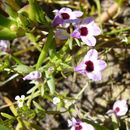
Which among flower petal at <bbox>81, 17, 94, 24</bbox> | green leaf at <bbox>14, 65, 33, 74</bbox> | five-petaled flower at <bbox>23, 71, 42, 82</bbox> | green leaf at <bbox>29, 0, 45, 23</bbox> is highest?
green leaf at <bbox>29, 0, 45, 23</bbox>

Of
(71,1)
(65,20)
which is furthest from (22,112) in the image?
(71,1)

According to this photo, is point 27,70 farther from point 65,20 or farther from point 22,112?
point 65,20

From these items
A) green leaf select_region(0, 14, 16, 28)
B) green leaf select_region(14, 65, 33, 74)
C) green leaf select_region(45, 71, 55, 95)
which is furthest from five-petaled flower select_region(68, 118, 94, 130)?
green leaf select_region(0, 14, 16, 28)

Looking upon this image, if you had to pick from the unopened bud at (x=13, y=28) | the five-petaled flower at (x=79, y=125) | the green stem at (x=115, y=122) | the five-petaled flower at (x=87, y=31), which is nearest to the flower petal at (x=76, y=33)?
Result: the five-petaled flower at (x=87, y=31)

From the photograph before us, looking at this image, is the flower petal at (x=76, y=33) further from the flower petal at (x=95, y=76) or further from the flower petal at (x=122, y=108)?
the flower petal at (x=122, y=108)

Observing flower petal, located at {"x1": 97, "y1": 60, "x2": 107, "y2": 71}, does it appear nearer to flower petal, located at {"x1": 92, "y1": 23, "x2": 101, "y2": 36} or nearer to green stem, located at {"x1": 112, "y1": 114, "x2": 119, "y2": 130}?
flower petal, located at {"x1": 92, "y1": 23, "x2": 101, "y2": 36}

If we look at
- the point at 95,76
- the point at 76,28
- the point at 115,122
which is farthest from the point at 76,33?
the point at 115,122

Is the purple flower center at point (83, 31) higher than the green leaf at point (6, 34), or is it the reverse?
the green leaf at point (6, 34)
